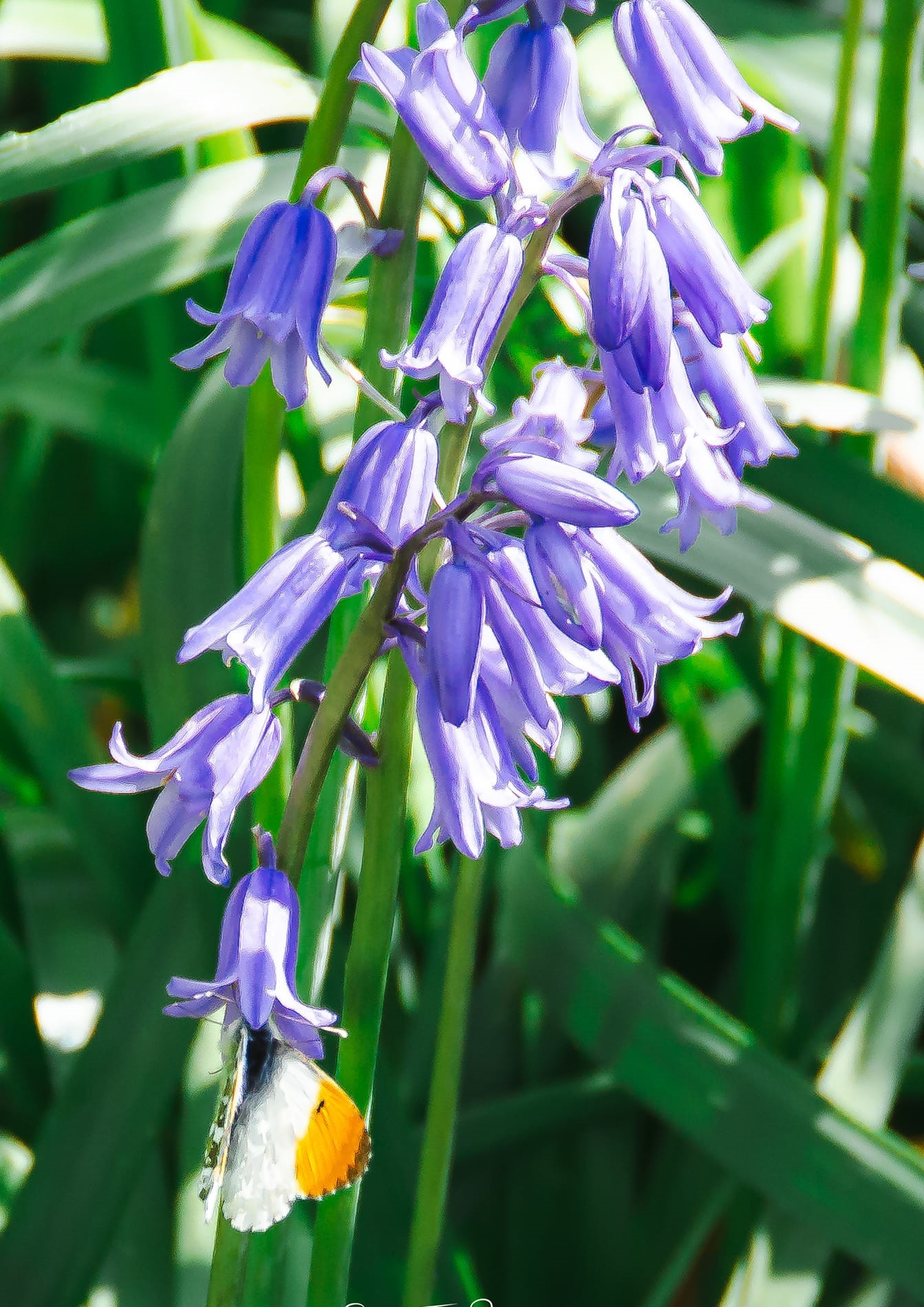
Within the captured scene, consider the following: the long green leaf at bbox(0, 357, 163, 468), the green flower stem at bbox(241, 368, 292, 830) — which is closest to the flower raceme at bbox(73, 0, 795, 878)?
the green flower stem at bbox(241, 368, 292, 830)

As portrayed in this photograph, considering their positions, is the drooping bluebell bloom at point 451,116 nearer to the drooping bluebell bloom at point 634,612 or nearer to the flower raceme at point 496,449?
the flower raceme at point 496,449

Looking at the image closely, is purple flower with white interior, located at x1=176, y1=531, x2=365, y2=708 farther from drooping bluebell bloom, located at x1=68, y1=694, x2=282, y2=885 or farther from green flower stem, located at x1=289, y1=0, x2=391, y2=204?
green flower stem, located at x1=289, y1=0, x2=391, y2=204

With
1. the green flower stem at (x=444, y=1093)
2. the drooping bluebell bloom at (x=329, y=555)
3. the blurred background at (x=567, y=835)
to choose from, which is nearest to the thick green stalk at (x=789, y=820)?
the blurred background at (x=567, y=835)

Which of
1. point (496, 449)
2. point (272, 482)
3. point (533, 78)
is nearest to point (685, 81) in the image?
point (533, 78)

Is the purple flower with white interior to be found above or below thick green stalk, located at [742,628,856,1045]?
above

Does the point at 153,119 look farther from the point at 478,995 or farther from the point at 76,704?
the point at 478,995

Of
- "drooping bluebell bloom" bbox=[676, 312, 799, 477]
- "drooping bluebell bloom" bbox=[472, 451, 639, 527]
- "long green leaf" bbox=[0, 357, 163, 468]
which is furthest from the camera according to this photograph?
"long green leaf" bbox=[0, 357, 163, 468]

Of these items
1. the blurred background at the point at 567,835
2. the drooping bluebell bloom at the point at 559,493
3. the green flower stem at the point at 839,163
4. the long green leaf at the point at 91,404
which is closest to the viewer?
the drooping bluebell bloom at the point at 559,493
